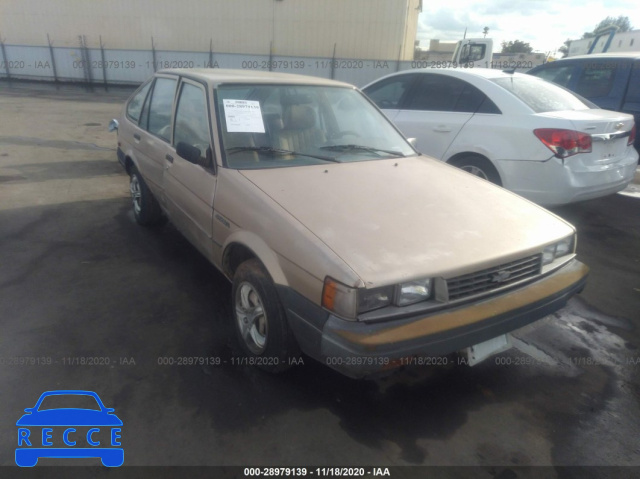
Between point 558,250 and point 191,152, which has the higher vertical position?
point 191,152

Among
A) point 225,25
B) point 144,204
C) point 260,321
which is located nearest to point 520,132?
point 260,321

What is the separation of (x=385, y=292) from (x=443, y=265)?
33 cm

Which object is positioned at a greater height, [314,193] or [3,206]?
[314,193]

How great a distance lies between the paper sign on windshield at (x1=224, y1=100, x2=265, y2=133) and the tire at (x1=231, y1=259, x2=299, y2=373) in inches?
39.6

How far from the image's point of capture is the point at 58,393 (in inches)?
102

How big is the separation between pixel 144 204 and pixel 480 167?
3643mm

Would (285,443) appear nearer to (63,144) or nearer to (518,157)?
(518,157)

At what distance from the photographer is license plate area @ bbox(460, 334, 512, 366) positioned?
2.45 meters

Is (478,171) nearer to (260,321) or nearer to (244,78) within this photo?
(244,78)

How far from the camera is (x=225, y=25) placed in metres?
22.2

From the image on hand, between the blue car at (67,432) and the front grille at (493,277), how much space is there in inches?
73.0

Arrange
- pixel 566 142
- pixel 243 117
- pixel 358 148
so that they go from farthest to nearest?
pixel 566 142 < pixel 358 148 < pixel 243 117

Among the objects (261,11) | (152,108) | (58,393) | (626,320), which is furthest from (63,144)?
(261,11)

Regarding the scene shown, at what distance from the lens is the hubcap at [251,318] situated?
272 centimetres
